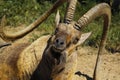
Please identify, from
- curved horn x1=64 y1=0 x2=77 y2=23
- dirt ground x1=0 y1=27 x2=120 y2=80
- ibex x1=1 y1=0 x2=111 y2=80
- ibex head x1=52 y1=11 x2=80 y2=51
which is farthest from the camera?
dirt ground x1=0 y1=27 x2=120 y2=80

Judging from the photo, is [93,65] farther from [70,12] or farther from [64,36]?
[64,36]

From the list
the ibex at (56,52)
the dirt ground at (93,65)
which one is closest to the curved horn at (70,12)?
the ibex at (56,52)

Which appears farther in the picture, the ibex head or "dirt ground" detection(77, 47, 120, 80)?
"dirt ground" detection(77, 47, 120, 80)

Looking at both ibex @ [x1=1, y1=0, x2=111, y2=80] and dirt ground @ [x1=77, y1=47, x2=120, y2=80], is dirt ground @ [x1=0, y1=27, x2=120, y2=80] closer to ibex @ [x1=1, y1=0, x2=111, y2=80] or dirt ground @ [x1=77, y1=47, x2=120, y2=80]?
dirt ground @ [x1=77, y1=47, x2=120, y2=80]

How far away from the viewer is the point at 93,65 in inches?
334

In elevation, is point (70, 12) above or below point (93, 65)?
above

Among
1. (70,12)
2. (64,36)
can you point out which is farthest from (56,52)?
(70,12)

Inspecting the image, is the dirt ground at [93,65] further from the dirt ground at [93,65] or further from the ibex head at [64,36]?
the ibex head at [64,36]

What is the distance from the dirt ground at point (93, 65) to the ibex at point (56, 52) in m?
2.51

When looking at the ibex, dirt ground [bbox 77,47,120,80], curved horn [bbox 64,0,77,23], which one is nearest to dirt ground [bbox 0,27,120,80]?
dirt ground [bbox 77,47,120,80]

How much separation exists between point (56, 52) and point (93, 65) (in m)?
3.67

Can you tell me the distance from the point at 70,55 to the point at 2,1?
5641 millimetres

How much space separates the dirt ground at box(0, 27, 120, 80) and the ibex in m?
2.51

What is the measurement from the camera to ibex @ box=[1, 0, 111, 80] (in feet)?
16.4
